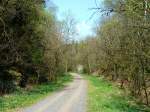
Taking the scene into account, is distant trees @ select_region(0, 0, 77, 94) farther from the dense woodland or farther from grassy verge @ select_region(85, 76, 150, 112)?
grassy verge @ select_region(85, 76, 150, 112)

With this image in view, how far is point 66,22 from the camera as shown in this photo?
297 feet

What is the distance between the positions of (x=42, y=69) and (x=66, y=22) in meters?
38.5

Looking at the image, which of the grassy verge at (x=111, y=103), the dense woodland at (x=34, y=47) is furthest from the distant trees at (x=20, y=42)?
the grassy verge at (x=111, y=103)

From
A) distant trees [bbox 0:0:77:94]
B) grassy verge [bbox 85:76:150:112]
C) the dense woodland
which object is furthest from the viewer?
distant trees [bbox 0:0:77:94]

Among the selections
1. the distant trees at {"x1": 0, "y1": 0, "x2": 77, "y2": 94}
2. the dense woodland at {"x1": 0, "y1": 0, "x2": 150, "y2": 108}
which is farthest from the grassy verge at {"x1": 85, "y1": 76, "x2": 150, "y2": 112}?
the distant trees at {"x1": 0, "y1": 0, "x2": 77, "y2": 94}

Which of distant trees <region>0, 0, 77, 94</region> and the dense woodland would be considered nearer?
the dense woodland

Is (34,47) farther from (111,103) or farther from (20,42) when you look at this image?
(111,103)

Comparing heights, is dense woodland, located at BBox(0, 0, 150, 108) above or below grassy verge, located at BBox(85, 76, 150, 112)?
above

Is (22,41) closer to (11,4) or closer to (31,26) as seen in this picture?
(31,26)

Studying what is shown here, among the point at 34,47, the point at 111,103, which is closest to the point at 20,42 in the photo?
the point at 34,47

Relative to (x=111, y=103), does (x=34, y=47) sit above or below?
above

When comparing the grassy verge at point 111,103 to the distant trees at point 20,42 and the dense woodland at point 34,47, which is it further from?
the distant trees at point 20,42

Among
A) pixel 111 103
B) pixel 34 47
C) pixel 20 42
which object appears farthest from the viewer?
pixel 34 47

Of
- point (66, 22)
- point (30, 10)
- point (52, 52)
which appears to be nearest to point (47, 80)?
point (52, 52)
